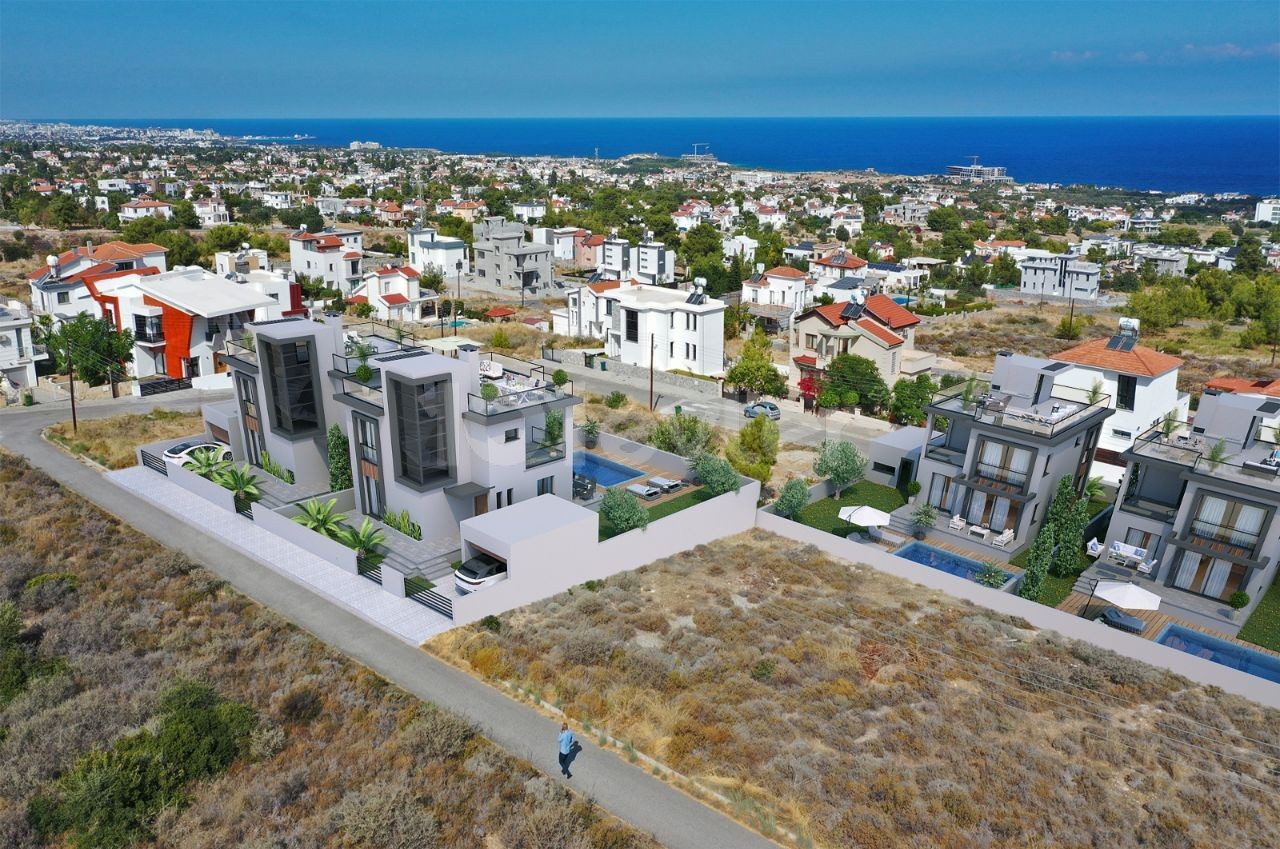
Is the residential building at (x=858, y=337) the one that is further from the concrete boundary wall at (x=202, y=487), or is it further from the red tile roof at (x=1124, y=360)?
the concrete boundary wall at (x=202, y=487)

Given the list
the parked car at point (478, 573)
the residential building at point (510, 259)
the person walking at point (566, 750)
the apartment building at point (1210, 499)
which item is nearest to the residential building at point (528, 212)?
the residential building at point (510, 259)

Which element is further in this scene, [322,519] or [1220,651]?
[322,519]

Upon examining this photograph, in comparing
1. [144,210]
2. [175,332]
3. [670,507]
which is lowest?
[670,507]

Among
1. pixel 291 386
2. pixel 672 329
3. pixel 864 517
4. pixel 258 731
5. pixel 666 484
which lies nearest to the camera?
pixel 258 731

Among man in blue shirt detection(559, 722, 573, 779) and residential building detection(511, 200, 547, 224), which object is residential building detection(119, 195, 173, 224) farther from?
man in blue shirt detection(559, 722, 573, 779)

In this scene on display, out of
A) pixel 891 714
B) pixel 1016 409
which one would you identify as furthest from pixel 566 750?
pixel 1016 409

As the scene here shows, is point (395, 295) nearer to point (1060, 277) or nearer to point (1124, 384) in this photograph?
point (1124, 384)

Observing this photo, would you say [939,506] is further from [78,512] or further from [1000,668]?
[78,512]
